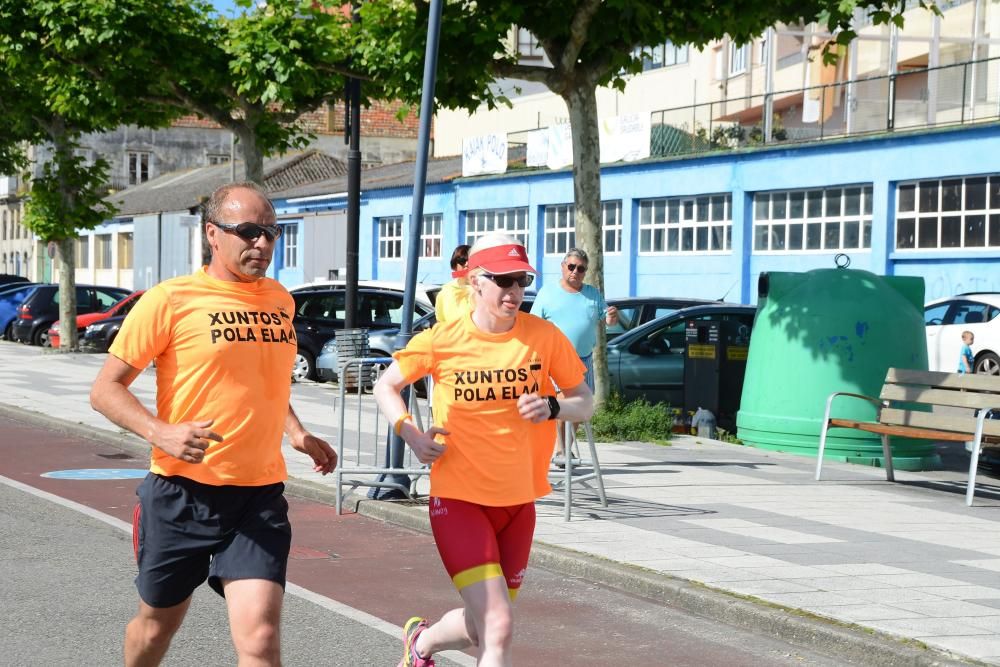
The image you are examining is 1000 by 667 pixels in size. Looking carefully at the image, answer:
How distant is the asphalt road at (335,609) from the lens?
6.47 m

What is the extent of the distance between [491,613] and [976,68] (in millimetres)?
25645

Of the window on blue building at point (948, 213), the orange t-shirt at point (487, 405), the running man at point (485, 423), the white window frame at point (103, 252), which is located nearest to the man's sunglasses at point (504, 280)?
the running man at point (485, 423)

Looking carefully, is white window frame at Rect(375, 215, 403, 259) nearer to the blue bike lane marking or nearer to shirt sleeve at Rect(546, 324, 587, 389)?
the blue bike lane marking

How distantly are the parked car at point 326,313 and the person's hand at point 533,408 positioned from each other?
18.4 metres

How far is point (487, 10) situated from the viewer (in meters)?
15.9

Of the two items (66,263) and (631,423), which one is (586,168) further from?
(66,263)

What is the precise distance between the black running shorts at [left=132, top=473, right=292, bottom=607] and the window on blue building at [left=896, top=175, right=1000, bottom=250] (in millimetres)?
24423

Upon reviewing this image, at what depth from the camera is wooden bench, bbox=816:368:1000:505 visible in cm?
1145

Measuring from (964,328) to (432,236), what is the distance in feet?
77.1

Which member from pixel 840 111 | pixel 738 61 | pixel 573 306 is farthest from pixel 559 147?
pixel 573 306

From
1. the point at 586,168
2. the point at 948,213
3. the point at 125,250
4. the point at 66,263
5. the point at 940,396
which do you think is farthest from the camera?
the point at 125,250

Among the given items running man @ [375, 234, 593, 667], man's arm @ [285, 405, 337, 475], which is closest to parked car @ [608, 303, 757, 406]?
running man @ [375, 234, 593, 667]

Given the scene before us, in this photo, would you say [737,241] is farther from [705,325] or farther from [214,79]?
[705,325]

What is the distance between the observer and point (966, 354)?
75.0 feet
